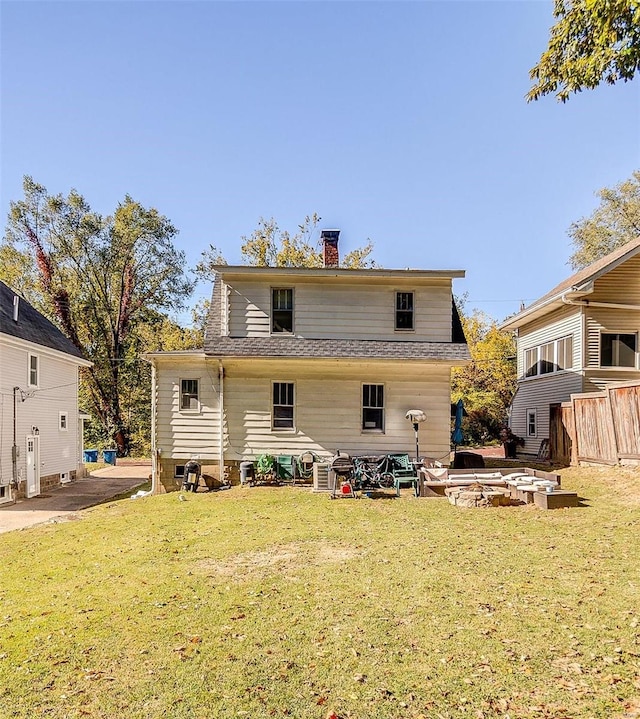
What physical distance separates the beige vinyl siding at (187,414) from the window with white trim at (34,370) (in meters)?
7.49

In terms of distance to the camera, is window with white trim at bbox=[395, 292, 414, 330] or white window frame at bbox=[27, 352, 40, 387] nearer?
window with white trim at bbox=[395, 292, 414, 330]

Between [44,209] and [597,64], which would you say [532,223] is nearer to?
[597,64]

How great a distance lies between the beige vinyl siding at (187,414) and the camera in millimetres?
14984

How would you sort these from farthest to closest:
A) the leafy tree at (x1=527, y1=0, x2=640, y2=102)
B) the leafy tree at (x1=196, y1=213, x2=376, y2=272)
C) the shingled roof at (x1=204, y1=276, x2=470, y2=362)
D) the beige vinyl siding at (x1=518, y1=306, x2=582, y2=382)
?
1. the leafy tree at (x1=196, y1=213, x2=376, y2=272)
2. the beige vinyl siding at (x1=518, y1=306, x2=582, y2=382)
3. the shingled roof at (x1=204, y1=276, x2=470, y2=362)
4. the leafy tree at (x1=527, y1=0, x2=640, y2=102)

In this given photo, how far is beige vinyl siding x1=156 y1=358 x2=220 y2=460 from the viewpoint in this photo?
15.0 meters

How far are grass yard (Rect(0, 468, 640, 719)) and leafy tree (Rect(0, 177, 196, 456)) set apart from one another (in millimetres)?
25983

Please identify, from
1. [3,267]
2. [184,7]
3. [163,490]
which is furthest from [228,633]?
[3,267]

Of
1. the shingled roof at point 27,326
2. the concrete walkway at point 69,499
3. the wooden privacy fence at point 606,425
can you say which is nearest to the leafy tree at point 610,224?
the wooden privacy fence at point 606,425

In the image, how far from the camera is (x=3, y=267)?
32.9 metres

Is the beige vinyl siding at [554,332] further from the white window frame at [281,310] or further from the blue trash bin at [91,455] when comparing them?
the blue trash bin at [91,455]

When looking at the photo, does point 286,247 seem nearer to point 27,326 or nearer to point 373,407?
point 27,326

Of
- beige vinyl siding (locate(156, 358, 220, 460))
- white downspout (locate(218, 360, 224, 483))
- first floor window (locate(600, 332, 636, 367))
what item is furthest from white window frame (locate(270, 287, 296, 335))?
first floor window (locate(600, 332, 636, 367))

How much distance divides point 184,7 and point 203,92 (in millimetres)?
2984

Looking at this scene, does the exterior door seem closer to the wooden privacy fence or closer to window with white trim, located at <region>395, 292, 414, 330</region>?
window with white trim, located at <region>395, 292, 414, 330</region>
